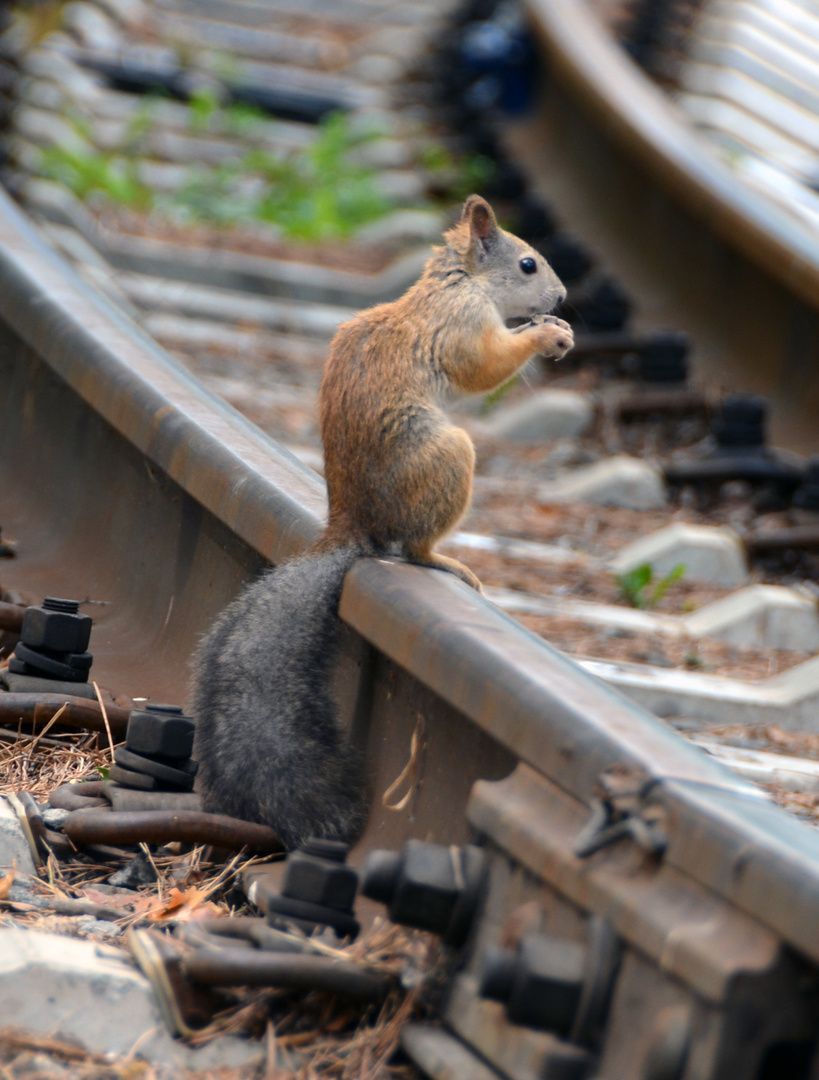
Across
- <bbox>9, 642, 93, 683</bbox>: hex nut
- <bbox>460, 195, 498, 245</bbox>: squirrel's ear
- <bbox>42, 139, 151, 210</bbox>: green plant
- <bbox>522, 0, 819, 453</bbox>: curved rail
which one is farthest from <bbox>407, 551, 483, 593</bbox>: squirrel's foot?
<bbox>42, 139, 151, 210</bbox>: green plant

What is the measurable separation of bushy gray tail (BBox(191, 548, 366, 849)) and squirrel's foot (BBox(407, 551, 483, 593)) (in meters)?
0.50

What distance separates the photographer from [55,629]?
9.65ft

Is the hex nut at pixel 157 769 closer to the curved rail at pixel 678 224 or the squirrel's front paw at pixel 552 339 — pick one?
the squirrel's front paw at pixel 552 339

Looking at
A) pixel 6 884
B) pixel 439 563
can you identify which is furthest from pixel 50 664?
pixel 439 563

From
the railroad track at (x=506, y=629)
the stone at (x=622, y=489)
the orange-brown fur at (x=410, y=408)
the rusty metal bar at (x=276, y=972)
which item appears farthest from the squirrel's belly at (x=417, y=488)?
the stone at (x=622, y=489)

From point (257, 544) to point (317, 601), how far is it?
0.41 meters

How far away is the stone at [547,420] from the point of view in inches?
247

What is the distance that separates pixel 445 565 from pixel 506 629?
0.96 m

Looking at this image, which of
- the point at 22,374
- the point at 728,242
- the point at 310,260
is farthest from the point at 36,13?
the point at 22,374

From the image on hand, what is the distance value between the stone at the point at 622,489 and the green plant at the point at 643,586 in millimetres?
997

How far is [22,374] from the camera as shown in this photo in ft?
14.5

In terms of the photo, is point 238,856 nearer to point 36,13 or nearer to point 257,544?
point 257,544

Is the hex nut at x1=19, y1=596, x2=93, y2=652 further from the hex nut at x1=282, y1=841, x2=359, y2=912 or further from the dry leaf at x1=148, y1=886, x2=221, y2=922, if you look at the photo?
the hex nut at x1=282, y1=841, x2=359, y2=912

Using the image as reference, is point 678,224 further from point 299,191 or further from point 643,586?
point 643,586
